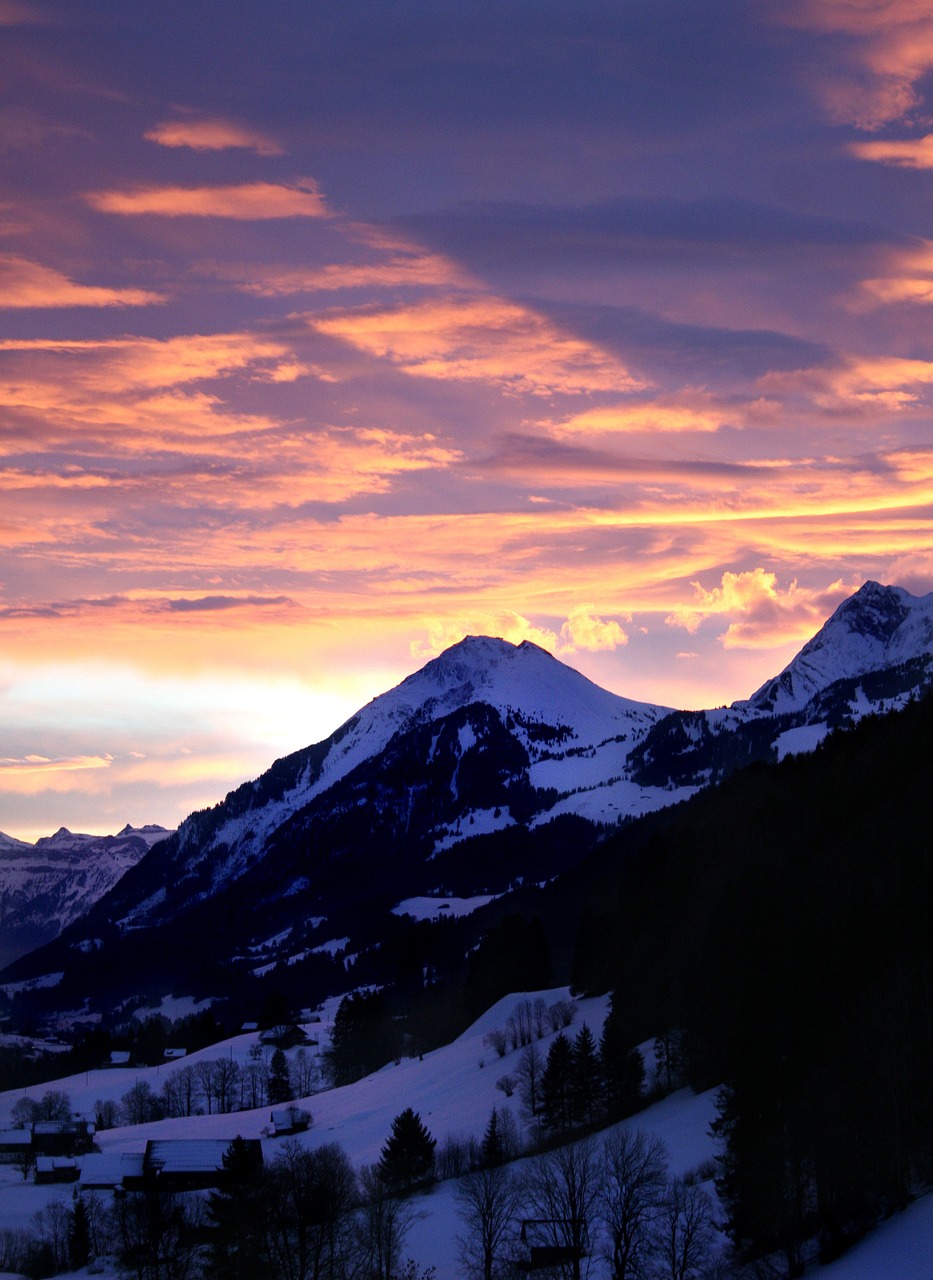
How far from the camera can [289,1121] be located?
113 m

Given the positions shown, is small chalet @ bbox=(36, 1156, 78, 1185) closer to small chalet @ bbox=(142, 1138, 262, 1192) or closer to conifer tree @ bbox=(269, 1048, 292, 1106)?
small chalet @ bbox=(142, 1138, 262, 1192)

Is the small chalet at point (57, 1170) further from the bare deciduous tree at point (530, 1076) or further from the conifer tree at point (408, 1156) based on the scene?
the bare deciduous tree at point (530, 1076)

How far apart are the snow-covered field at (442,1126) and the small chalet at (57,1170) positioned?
1.42 meters

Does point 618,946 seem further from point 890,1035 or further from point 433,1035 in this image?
point 890,1035

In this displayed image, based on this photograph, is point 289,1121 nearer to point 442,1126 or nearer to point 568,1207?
point 442,1126

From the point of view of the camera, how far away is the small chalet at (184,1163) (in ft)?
315

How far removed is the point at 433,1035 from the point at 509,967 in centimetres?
1589

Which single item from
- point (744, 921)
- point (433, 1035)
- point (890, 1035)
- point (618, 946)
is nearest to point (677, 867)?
point (618, 946)

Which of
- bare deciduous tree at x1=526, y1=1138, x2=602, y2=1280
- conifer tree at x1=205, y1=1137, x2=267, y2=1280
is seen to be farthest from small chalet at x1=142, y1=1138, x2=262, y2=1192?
bare deciduous tree at x1=526, y1=1138, x2=602, y2=1280

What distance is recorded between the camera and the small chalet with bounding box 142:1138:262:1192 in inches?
3780

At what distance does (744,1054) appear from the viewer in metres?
66.8

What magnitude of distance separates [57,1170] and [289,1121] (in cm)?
1842

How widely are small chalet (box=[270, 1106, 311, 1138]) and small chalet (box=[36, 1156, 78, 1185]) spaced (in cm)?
1569

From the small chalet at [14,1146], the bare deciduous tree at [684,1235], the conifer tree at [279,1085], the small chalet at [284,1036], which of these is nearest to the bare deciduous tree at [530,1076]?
the bare deciduous tree at [684,1235]
